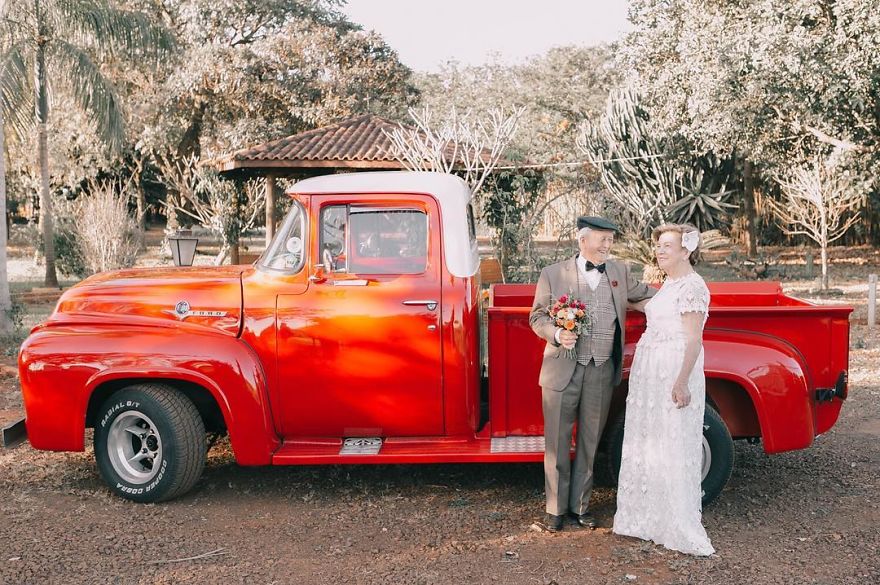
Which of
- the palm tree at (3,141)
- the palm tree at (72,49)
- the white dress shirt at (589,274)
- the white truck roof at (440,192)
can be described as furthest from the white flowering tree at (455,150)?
the white dress shirt at (589,274)

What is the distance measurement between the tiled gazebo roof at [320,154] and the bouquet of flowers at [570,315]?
37.9ft

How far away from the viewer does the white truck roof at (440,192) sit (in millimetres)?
4883

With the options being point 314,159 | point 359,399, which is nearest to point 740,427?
point 359,399

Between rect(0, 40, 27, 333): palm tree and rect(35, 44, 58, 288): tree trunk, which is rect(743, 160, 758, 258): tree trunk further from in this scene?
rect(0, 40, 27, 333): palm tree

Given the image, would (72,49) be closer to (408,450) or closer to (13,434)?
(13,434)

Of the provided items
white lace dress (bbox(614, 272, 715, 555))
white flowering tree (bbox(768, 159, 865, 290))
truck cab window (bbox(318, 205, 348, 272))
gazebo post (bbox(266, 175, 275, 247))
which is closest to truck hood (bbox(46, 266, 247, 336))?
truck cab window (bbox(318, 205, 348, 272))

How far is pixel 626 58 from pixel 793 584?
54.5ft

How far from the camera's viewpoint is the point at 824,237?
15.8 metres

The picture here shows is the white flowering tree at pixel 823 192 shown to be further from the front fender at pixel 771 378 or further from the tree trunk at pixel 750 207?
the front fender at pixel 771 378

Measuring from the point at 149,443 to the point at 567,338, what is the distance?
2629 millimetres

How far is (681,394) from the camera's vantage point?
4.28 meters

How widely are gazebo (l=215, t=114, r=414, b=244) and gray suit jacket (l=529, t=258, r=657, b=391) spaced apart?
11038mm

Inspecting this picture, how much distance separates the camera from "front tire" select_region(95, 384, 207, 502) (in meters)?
4.90

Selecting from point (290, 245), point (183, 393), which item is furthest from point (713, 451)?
point (183, 393)
